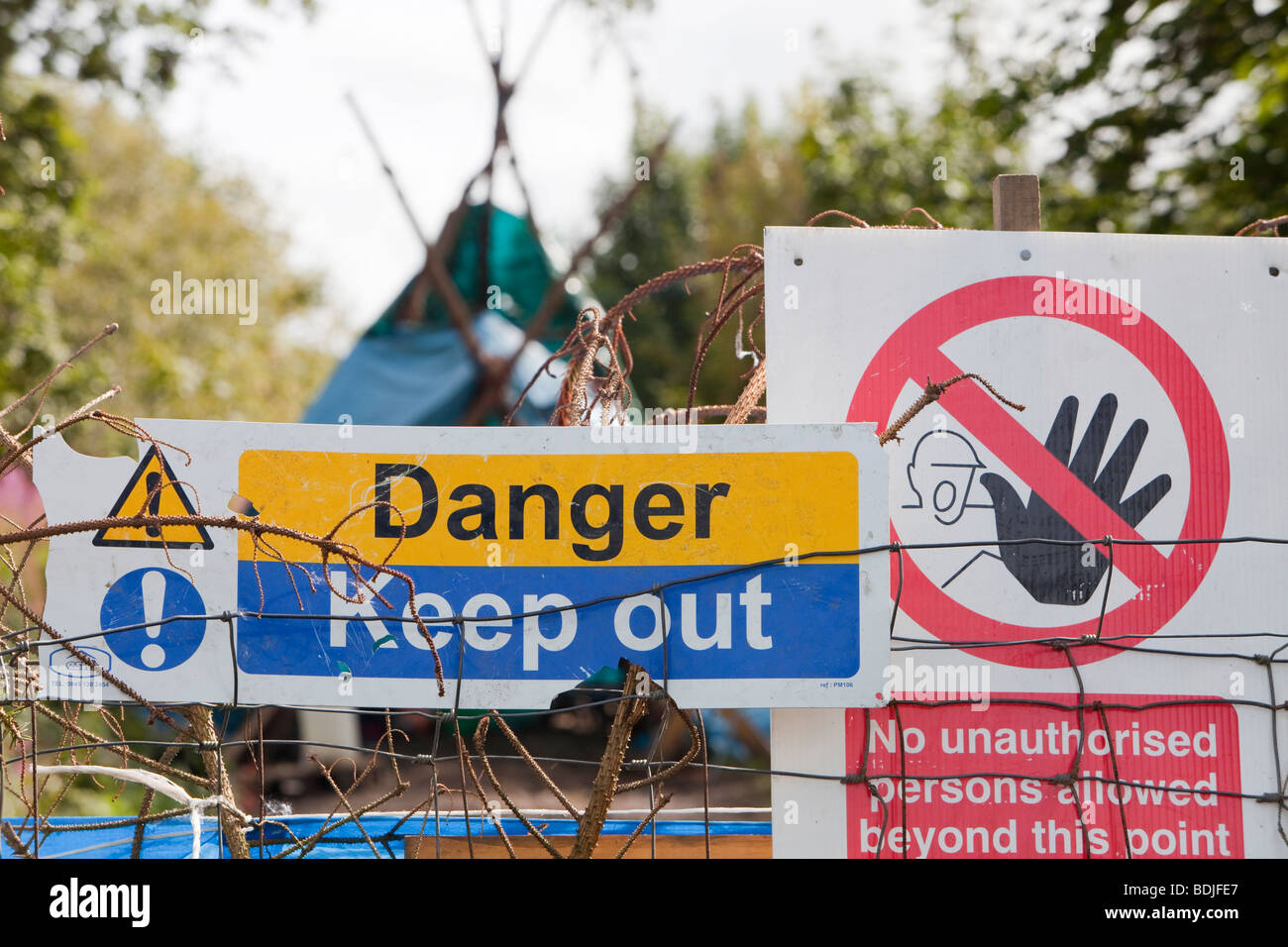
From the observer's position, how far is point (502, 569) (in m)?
1.76

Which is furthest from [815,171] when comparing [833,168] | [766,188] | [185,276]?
[185,276]

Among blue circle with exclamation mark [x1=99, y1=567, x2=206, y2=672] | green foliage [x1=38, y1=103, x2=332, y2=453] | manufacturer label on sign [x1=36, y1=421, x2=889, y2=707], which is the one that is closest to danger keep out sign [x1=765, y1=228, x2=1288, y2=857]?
manufacturer label on sign [x1=36, y1=421, x2=889, y2=707]

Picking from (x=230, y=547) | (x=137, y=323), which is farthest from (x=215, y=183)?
(x=230, y=547)

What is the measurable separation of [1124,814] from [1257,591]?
44cm

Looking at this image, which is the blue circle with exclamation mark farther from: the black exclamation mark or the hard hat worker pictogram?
the hard hat worker pictogram

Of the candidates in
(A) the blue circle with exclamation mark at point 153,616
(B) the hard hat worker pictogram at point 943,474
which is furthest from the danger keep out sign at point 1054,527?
(A) the blue circle with exclamation mark at point 153,616

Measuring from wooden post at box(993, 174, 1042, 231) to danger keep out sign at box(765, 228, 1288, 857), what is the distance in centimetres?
5

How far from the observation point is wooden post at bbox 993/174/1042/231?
6.51ft

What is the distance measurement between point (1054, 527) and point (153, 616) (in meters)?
1.48

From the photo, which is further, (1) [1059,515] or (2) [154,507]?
(1) [1059,515]

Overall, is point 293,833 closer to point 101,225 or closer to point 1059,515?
point 1059,515

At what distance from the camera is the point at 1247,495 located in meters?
1.91

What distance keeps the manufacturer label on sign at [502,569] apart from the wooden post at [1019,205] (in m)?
0.53

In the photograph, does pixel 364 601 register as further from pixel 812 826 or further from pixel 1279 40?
pixel 1279 40
